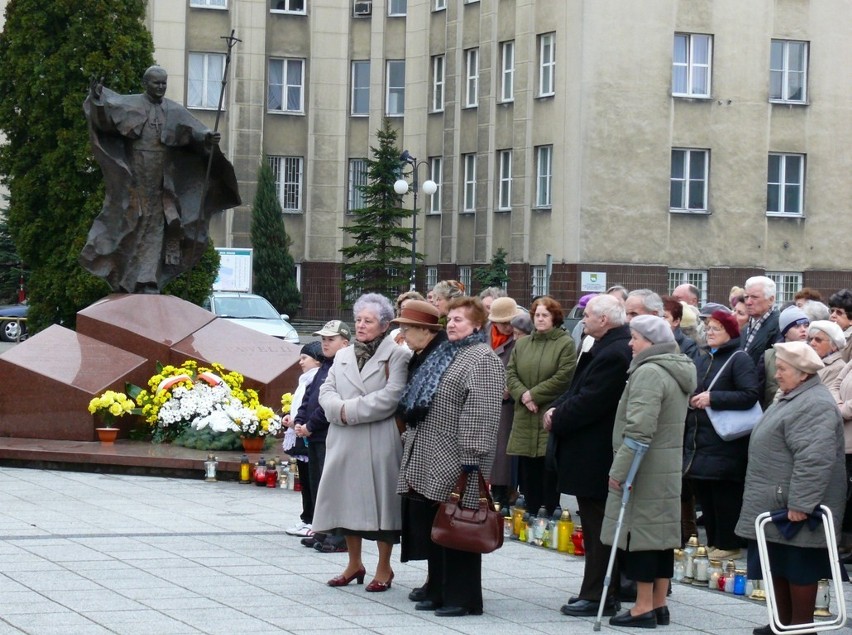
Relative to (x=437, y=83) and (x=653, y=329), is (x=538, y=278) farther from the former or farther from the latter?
(x=653, y=329)

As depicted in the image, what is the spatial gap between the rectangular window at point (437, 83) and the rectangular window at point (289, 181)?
200 inches

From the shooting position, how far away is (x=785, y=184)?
44.0 m

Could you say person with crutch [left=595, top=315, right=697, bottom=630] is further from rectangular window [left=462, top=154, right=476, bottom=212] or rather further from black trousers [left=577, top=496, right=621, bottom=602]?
rectangular window [left=462, top=154, right=476, bottom=212]

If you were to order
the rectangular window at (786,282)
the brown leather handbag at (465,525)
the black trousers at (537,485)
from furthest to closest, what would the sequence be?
the rectangular window at (786,282) → the black trousers at (537,485) → the brown leather handbag at (465,525)

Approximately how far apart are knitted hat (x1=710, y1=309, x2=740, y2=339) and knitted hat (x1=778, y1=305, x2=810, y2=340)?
0.46m

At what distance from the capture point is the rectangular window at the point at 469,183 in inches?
1882

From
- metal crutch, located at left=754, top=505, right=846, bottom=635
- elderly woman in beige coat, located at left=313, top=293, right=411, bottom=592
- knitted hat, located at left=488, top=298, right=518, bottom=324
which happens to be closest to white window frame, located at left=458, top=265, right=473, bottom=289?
knitted hat, located at left=488, top=298, right=518, bottom=324

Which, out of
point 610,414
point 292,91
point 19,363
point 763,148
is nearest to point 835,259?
point 763,148

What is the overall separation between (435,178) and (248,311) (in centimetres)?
1825

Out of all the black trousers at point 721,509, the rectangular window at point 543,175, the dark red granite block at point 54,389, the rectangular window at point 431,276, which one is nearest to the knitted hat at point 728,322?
the black trousers at point 721,509

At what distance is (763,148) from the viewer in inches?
1720

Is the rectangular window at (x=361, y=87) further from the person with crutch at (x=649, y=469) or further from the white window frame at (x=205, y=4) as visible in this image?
the person with crutch at (x=649, y=469)

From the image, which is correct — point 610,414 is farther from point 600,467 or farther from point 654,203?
point 654,203

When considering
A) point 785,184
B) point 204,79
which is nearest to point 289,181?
point 204,79
